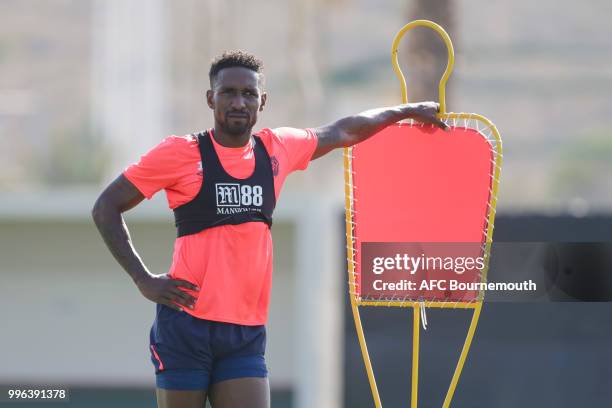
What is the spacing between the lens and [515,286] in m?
5.50

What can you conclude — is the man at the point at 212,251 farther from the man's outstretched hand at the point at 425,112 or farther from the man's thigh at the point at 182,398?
the man's outstretched hand at the point at 425,112

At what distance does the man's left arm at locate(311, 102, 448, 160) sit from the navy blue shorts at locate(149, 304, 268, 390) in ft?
2.97

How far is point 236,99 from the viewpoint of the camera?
14.5ft

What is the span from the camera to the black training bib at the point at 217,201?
4402 mm

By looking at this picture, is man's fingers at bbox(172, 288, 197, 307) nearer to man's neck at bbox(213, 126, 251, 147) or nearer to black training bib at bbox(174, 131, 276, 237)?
black training bib at bbox(174, 131, 276, 237)

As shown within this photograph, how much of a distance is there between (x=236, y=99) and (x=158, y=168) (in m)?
0.41

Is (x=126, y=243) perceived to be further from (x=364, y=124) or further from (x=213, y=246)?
(x=364, y=124)

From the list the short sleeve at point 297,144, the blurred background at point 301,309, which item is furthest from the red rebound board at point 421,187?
the blurred background at point 301,309

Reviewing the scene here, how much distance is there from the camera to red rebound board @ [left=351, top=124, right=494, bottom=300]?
518cm

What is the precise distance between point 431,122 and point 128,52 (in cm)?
3101

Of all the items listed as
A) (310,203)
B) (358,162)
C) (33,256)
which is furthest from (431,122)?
(33,256)

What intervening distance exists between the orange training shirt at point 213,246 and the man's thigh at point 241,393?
9.3 inches

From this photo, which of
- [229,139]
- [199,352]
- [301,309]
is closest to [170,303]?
[199,352]

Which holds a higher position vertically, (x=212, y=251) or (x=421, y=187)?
(x=421, y=187)
